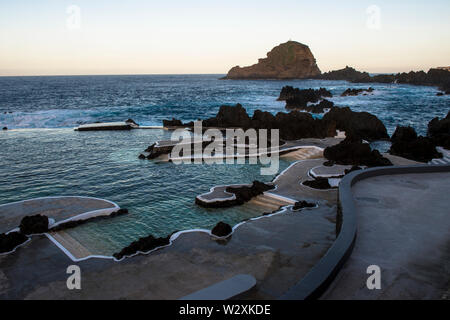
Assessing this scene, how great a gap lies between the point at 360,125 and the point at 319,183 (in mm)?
24240

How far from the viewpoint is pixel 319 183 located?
76.2 ft

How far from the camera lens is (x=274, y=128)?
43.3 meters

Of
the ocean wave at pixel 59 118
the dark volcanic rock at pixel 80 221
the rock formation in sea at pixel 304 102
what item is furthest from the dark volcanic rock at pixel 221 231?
the rock formation in sea at pixel 304 102

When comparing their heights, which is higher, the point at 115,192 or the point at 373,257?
the point at 373,257

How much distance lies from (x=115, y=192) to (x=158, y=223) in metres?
6.34

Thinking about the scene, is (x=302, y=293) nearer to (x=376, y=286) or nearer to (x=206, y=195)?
(x=376, y=286)

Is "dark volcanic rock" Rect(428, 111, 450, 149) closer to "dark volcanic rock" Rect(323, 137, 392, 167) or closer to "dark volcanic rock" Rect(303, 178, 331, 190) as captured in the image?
"dark volcanic rock" Rect(323, 137, 392, 167)

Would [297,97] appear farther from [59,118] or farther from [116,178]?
[116,178]

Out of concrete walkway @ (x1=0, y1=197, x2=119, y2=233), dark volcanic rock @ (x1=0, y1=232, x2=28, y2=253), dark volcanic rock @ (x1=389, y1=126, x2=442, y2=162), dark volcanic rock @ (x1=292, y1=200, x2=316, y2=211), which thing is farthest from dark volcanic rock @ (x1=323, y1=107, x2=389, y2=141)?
dark volcanic rock @ (x1=0, y1=232, x2=28, y2=253)

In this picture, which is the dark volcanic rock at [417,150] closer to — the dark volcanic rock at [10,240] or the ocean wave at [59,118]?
the dark volcanic rock at [10,240]

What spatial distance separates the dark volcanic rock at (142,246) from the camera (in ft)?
47.9

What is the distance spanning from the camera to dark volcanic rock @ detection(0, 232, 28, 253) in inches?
604

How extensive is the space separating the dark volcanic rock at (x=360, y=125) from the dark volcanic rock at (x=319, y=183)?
20.6m
